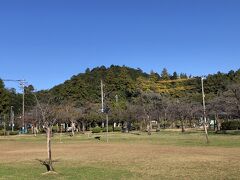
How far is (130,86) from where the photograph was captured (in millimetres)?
123312

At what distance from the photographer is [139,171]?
18031 millimetres

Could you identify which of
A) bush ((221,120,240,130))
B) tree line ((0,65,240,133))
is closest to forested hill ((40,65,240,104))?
tree line ((0,65,240,133))

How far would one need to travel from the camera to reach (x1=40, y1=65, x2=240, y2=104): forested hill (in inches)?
4338

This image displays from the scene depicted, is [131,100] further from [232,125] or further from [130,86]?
[232,125]

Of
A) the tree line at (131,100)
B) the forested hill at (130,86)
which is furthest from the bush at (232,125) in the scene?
the forested hill at (130,86)

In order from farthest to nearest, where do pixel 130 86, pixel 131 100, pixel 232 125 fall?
pixel 130 86, pixel 131 100, pixel 232 125

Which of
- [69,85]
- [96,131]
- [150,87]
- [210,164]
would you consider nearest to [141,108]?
[96,131]

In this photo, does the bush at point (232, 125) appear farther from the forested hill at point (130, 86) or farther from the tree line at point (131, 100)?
the forested hill at point (130, 86)

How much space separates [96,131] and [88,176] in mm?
61166

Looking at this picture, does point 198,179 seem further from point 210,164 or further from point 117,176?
point 210,164

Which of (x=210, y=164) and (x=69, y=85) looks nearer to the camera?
(x=210, y=164)

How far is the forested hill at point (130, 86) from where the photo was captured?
110188 mm

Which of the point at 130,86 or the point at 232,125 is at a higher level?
the point at 130,86

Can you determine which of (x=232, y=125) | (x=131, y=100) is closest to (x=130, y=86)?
(x=131, y=100)
